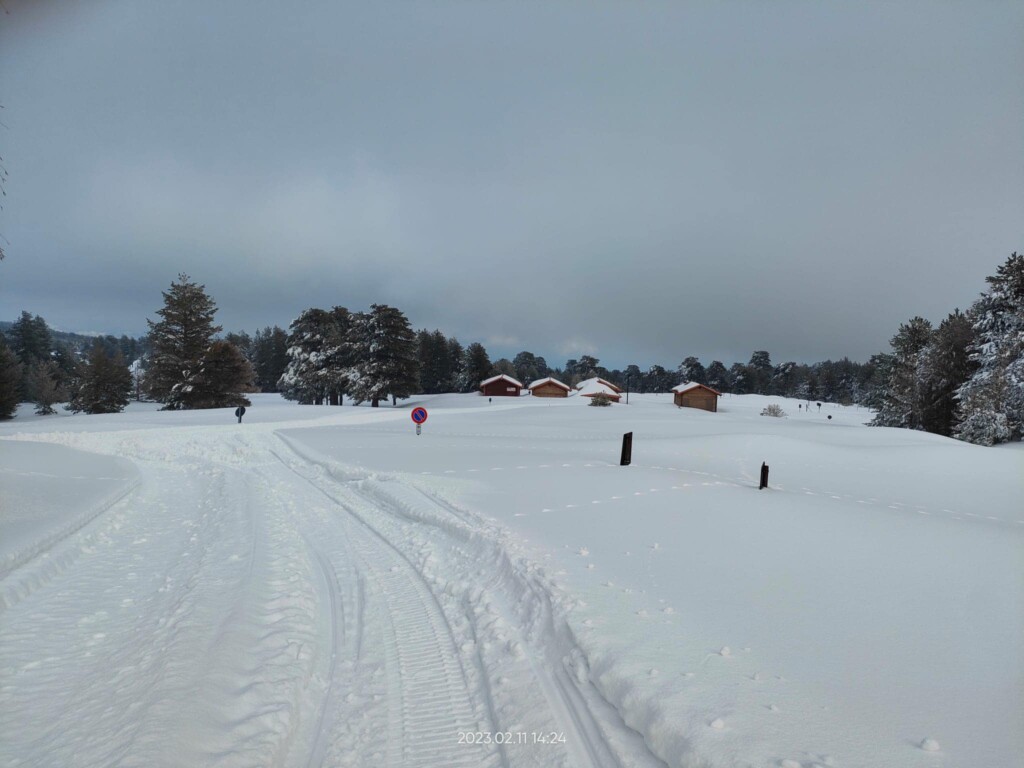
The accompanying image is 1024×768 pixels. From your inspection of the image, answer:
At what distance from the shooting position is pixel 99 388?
45.2m

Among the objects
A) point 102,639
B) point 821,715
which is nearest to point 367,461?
point 102,639

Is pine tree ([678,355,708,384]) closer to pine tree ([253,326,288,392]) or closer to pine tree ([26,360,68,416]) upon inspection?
pine tree ([253,326,288,392])

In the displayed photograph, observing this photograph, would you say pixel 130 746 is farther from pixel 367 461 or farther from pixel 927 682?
pixel 367 461

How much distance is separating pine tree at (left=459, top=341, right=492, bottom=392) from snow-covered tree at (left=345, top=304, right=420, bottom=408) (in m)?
25.2

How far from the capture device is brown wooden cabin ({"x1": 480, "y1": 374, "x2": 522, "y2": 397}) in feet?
202

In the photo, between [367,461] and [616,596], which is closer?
[616,596]

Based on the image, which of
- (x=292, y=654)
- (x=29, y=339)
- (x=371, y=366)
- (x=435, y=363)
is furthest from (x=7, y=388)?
(x=292, y=654)

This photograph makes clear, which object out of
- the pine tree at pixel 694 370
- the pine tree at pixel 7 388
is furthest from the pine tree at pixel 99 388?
the pine tree at pixel 694 370

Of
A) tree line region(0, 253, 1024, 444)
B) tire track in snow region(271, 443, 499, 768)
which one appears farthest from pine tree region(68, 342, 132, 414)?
tire track in snow region(271, 443, 499, 768)

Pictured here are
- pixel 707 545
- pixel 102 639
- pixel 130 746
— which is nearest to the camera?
pixel 130 746

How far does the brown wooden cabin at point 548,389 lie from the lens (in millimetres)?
63906

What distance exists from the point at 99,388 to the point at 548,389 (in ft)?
164

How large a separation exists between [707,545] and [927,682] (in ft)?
9.57

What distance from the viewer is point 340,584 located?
16.2 ft
